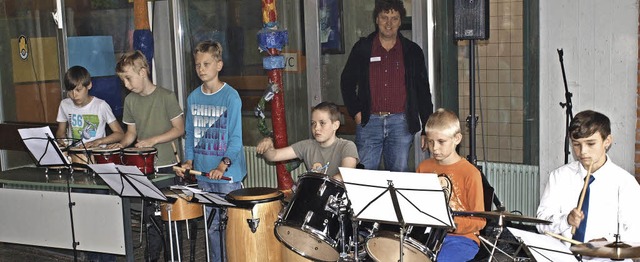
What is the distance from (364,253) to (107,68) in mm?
4853

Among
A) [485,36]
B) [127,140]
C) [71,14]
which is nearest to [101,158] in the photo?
[127,140]

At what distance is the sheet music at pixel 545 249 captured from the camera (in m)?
4.11

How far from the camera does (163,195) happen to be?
5.56m

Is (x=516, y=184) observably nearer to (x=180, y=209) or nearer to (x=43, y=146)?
(x=180, y=209)

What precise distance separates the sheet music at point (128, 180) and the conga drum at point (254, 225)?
1.54ft

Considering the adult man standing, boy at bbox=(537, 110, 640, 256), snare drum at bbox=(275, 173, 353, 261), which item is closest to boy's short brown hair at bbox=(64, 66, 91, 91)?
the adult man standing

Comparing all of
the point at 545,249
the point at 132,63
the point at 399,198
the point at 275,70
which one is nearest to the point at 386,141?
the point at 275,70

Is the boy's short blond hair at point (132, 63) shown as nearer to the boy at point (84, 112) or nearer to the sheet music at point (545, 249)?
the boy at point (84, 112)

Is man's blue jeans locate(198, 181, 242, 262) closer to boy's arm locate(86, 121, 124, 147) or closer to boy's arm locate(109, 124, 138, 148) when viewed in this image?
boy's arm locate(109, 124, 138, 148)

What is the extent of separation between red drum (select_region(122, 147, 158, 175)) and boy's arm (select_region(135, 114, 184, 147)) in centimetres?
17

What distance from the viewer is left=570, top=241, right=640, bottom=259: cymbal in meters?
4.05

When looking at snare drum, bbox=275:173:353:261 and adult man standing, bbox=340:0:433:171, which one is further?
adult man standing, bbox=340:0:433:171

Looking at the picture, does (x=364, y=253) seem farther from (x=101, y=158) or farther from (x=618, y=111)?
(x=618, y=111)

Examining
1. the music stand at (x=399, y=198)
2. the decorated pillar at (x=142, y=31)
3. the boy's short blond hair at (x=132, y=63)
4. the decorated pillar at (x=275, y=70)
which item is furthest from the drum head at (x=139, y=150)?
the decorated pillar at (x=142, y=31)
